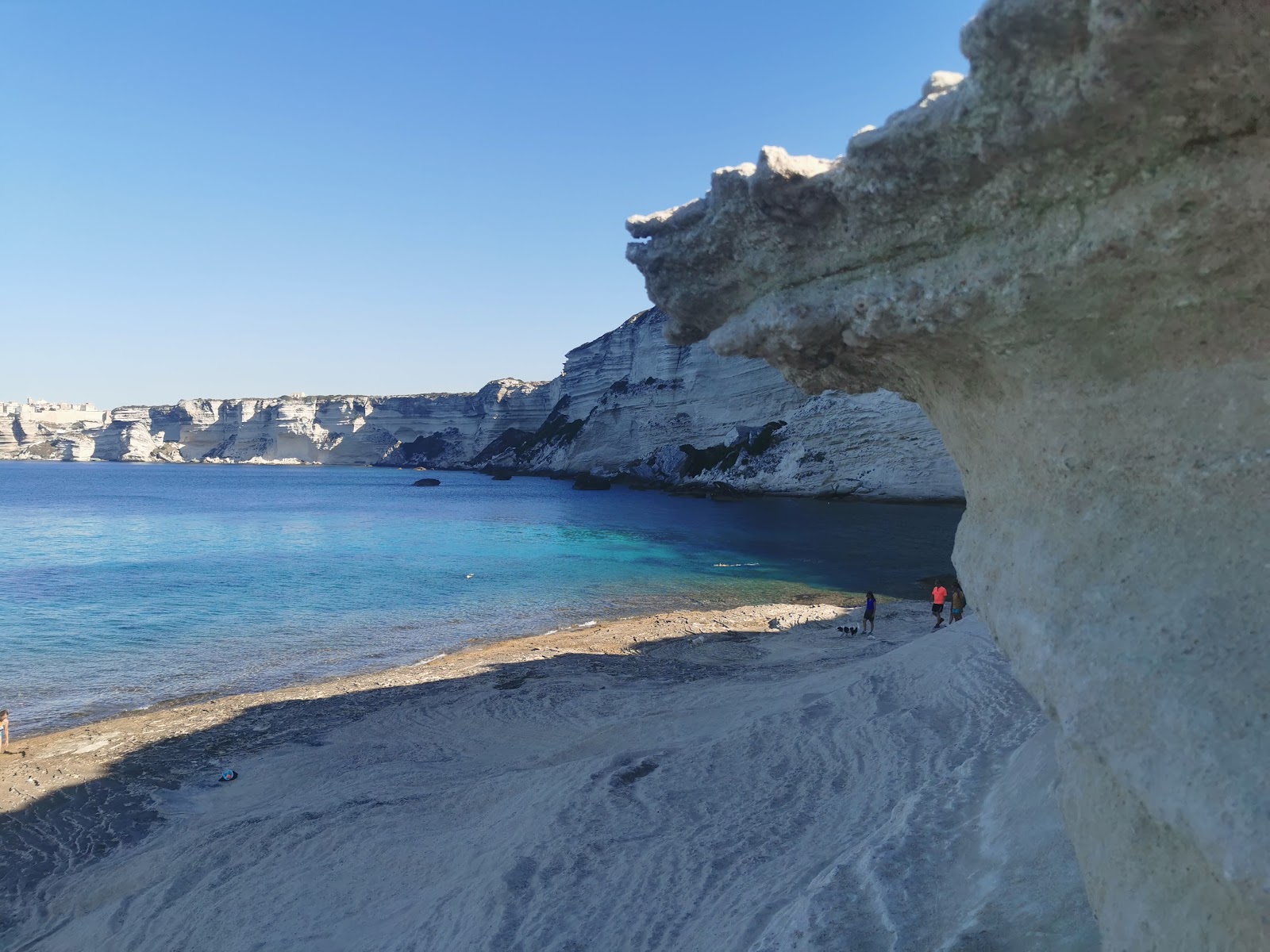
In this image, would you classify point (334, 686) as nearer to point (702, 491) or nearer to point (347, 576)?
point (347, 576)

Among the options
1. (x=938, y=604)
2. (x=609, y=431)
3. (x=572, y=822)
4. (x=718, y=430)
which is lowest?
(x=572, y=822)

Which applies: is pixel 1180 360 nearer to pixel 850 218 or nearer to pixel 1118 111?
pixel 1118 111

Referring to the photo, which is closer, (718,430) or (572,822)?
(572,822)

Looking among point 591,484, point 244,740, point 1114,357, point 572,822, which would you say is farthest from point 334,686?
point 591,484

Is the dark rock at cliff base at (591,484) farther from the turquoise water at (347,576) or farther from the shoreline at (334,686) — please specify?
the shoreline at (334,686)

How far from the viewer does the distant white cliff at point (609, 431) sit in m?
52.1

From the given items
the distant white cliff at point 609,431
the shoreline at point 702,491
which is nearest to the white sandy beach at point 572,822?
the distant white cliff at point 609,431

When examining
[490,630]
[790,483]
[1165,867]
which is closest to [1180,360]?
[1165,867]

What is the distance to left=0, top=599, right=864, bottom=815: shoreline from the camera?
10359mm

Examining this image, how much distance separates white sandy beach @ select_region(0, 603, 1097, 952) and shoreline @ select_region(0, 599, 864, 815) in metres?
0.10

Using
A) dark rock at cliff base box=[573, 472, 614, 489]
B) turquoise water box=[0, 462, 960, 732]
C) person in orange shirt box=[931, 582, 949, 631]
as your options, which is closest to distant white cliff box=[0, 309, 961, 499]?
turquoise water box=[0, 462, 960, 732]

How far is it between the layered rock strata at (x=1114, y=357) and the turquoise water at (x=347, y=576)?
15.0 m

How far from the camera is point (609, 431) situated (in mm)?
86000

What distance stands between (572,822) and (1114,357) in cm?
572
